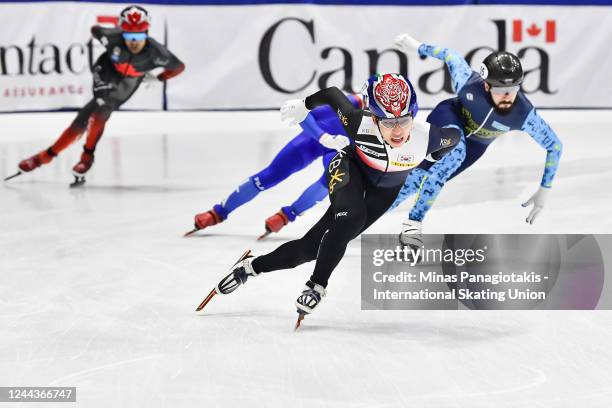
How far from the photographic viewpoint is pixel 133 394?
3729 millimetres

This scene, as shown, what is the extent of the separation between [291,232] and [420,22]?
5.19m

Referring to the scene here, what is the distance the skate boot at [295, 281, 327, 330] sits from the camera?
4.44 meters

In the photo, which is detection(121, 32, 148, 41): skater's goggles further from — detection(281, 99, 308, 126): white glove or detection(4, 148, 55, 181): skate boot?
detection(281, 99, 308, 126): white glove

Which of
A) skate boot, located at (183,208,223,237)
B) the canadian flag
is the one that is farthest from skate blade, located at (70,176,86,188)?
the canadian flag

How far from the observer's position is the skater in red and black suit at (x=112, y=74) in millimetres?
8180

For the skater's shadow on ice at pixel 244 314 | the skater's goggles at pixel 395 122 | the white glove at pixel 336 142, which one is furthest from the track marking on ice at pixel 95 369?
the skater's goggles at pixel 395 122

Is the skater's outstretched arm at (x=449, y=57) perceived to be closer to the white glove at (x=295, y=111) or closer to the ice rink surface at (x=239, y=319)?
the ice rink surface at (x=239, y=319)

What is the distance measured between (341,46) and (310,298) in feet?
22.7

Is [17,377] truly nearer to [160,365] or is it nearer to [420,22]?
[160,365]

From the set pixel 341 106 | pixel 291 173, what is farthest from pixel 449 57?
pixel 341 106

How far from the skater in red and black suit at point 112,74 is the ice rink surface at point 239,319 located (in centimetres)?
27

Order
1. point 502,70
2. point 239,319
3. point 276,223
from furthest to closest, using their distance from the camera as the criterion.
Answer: point 276,223 < point 502,70 < point 239,319

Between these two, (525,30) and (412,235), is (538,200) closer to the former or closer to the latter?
(412,235)

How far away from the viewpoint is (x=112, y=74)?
8367 millimetres
